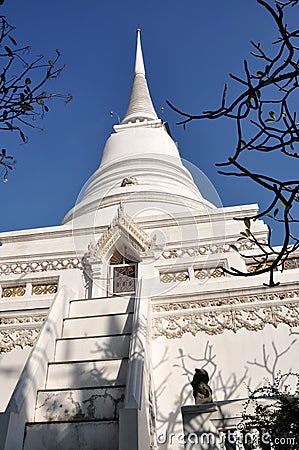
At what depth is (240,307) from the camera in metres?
6.71

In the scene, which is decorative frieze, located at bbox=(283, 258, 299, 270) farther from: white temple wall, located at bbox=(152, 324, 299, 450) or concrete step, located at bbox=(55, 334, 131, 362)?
concrete step, located at bbox=(55, 334, 131, 362)

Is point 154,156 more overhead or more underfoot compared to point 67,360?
more overhead

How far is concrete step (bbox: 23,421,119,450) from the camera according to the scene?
13.6ft

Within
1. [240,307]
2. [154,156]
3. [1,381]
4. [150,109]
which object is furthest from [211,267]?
[150,109]

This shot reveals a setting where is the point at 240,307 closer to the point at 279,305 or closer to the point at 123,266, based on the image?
the point at 279,305

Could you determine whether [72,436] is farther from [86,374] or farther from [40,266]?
[40,266]

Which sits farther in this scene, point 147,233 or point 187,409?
point 147,233

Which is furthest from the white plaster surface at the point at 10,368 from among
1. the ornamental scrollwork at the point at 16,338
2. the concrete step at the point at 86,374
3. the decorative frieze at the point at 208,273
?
the decorative frieze at the point at 208,273

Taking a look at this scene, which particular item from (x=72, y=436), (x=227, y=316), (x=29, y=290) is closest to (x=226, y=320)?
(x=227, y=316)

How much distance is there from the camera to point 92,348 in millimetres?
5809

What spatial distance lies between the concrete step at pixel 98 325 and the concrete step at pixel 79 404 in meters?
1.40

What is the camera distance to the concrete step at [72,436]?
163 inches

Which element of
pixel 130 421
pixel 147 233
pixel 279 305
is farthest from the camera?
pixel 147 233

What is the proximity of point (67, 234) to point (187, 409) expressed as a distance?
20.4 feet
